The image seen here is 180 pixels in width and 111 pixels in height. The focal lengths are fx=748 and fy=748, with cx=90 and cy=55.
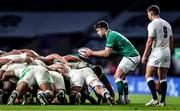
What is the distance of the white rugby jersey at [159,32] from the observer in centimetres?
1631

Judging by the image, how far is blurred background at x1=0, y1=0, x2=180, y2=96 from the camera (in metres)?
37.2

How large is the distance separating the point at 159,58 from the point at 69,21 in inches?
871

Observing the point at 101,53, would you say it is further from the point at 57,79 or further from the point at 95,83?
the point at 57,79

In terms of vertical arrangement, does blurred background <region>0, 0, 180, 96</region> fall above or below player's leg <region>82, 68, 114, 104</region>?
above

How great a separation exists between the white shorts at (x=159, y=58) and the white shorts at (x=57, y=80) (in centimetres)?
197

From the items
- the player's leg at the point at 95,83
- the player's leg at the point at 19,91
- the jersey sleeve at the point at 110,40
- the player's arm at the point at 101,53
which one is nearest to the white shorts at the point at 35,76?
the player's leg at the point at 19,91

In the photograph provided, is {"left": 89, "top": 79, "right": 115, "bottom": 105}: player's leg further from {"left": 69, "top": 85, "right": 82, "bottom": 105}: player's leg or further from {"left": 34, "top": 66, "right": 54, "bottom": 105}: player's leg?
{"left": 34, "top": 66, "right": 54, "bottom": 105}: player's leg

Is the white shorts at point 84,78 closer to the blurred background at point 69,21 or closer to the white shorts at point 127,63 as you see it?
the white shorts at point 127,63

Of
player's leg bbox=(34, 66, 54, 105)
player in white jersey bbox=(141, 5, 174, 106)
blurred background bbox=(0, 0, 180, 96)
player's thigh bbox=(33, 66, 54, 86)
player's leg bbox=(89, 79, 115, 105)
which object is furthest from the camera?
blurred background bbox=(0, 0, 180, 96)

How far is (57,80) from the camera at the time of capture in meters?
16.7

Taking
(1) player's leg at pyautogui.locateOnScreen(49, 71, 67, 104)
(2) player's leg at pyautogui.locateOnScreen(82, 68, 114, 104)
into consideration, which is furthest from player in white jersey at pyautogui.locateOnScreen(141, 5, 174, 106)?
(1) player's leg at pyautogui.locateOnScreen(49, 71, 67, 104)

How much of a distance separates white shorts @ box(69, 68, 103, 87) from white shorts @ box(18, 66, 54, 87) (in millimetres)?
638
